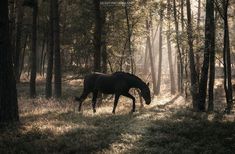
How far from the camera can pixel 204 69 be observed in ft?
69.2

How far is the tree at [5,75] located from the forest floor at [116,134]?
2.35ft

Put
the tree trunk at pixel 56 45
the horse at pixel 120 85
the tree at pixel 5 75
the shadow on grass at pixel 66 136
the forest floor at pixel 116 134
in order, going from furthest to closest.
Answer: the tree trunk at pixel 56 45, the horse at pixel 120 85, the tree at pixel 5 75, the forest floor at pixel 116 134, the shadow on grass at pixel 66 136

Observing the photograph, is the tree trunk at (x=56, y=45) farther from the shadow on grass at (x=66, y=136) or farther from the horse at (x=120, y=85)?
the shadow on grass at (x=66, y=136)

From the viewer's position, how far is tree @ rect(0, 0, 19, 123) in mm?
14342

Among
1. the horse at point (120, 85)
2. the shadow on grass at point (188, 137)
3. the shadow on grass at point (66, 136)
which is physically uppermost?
the horse at point (120, 85)

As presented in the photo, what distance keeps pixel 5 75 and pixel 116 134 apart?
4579 mm

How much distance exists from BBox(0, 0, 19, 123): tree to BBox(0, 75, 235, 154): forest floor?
0.72 meters

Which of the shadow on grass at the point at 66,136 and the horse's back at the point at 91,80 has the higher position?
the horse's back at the point at 91,80

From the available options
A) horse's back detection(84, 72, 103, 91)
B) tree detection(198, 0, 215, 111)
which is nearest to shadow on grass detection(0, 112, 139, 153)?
horse's back detection(84, 72, 103, 91)

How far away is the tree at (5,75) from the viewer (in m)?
14.3

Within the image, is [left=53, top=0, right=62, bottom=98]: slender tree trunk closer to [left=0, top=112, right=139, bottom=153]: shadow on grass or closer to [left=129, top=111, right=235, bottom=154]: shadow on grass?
[left=0, top=112, right=139, bottom=153]: shadow on grass

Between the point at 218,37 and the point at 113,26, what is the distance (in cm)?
1282

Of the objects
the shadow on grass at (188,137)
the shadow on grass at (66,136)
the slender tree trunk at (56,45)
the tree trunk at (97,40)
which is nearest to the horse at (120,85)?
the shadow on grass at (188,137)

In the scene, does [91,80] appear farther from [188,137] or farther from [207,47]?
[188,137]
